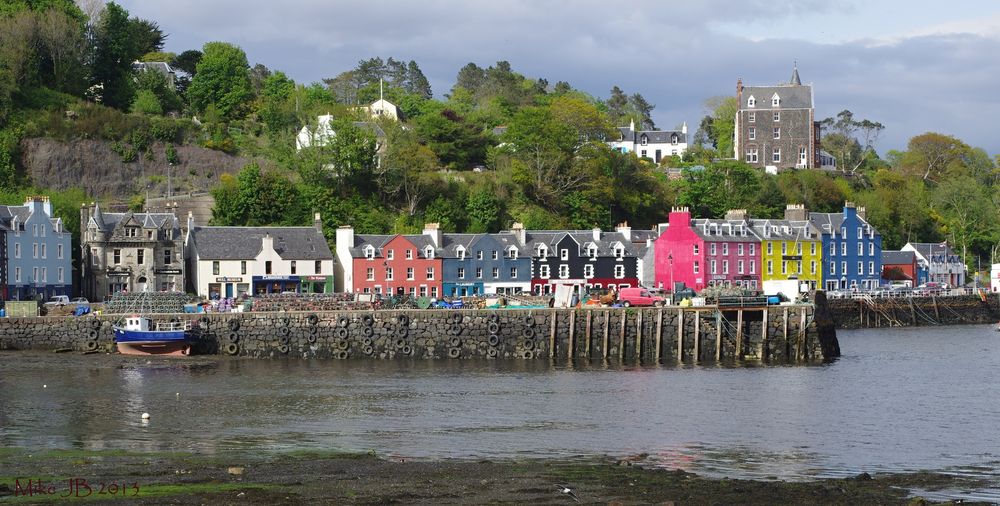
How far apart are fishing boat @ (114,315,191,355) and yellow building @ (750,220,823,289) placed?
156 ft

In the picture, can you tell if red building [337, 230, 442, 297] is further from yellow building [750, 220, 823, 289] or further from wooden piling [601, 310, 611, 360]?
yellow building [750, 220, 823, 289]

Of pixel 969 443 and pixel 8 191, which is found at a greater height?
pixel 8 191

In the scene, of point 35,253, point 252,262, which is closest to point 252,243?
point 252,262

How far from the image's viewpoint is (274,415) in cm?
4475

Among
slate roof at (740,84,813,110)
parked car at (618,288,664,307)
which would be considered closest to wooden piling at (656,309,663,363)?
parked car at (618,288,664,307)

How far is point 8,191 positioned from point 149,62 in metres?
35.8

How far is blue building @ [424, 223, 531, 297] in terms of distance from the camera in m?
87.8

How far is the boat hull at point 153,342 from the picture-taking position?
6319 cm

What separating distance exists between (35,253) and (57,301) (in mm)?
6499

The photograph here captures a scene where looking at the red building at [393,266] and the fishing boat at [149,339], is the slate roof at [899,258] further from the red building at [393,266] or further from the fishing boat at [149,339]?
the fishing boat at [149,339]

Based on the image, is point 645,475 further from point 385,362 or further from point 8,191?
point 8,191

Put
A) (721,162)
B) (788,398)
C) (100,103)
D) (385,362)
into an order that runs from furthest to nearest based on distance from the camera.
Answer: (721,162) → (100,103) → (385,362) → (788,398)

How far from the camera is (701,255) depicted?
302ft

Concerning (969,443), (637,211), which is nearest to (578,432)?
(969,443)
